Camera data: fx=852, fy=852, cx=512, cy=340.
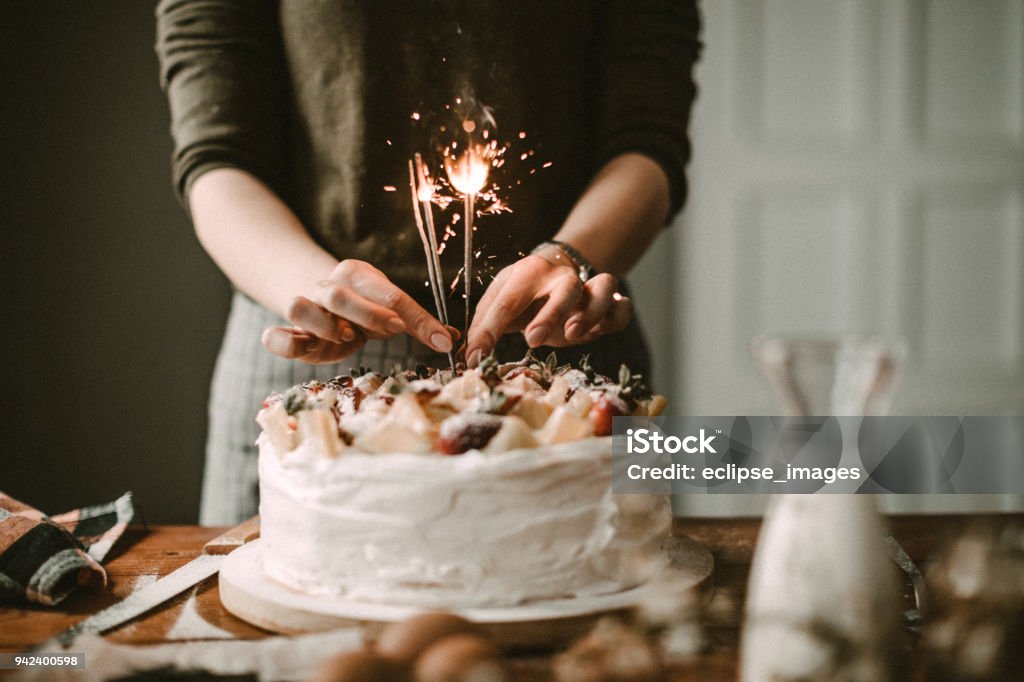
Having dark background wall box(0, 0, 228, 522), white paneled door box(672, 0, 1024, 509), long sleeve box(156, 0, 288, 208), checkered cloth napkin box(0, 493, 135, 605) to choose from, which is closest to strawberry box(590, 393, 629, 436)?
checkered cloth napkin box(0, 493, 135, 605)

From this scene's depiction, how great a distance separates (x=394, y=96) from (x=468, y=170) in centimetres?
23

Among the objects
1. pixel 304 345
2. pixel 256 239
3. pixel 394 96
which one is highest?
pixel 394 96

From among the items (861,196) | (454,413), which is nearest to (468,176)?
(454,413)

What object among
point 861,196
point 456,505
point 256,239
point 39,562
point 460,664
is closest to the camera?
point 460,664

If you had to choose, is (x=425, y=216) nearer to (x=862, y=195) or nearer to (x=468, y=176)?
(x=468, y=176)

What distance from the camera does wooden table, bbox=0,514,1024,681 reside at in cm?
77

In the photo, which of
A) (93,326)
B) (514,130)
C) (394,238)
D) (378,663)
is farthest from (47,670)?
(93,326)

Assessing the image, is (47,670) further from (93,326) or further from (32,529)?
(93,326)

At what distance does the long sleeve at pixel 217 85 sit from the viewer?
153 centimetres

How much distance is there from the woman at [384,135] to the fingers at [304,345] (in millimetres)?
167

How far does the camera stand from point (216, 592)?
99 cm

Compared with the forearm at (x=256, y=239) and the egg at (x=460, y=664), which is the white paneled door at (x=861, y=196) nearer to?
the forearm at (x=256, y=239)

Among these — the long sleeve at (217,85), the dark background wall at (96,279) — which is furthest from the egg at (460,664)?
the dark background wall at (96,279)

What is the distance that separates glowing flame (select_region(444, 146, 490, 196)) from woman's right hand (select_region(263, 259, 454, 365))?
0.25m
